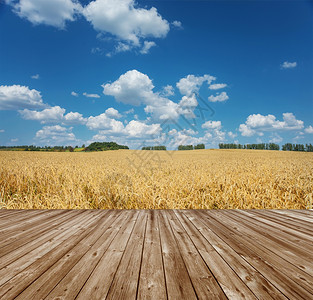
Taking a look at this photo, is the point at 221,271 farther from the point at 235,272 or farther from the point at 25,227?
the point at 25,227

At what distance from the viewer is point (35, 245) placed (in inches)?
87.9

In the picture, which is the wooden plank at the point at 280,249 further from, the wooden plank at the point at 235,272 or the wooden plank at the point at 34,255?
the wooden plank at the point at 34,255

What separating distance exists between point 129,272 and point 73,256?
2.35 ft

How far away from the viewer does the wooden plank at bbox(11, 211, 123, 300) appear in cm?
142

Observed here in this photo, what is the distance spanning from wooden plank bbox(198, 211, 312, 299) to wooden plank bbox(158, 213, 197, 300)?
0.74 m

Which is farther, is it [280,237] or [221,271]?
[280,237]

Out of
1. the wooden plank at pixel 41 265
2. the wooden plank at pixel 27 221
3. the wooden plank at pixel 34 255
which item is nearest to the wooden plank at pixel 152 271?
the wooden plank at pixel 41 265

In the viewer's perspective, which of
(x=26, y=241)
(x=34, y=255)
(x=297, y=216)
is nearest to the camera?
(x=34, y=255)

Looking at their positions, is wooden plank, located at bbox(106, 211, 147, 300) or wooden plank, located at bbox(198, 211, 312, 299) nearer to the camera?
wooden plank, located at bbox(106, 211, 147, 300)

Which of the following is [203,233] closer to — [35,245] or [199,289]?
[199,289]

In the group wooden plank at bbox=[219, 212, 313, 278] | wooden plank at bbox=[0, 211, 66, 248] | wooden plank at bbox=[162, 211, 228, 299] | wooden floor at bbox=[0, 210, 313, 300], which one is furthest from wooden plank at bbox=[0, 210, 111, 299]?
wooden plank at bbox=[219, 212, 313, 278]

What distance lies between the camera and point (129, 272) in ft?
5.44

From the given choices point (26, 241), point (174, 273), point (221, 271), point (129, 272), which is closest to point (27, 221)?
point (26, 241)

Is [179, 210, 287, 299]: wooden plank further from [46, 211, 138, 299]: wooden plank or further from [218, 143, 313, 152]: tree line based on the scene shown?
[218, 143, 313, 152]: tree line
